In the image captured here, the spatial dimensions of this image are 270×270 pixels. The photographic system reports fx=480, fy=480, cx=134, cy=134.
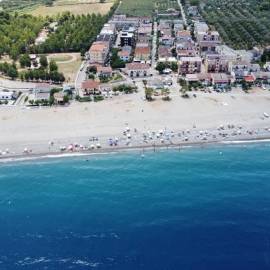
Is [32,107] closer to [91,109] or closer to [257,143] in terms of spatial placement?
[91,109]

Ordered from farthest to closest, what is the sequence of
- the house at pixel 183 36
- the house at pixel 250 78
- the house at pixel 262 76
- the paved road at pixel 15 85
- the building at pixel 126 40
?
the house at pixel 183 36 → the building at pixel 126 40 → the house at pixel 262 76 → the house at pixel 250 78 → the paved road at pixel 15 85

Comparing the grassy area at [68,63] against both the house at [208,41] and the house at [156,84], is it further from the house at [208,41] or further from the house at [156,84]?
the house at [208,41]

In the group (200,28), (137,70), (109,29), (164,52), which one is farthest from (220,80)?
(109,29)

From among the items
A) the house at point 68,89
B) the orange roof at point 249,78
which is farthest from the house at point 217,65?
the house at point 68,89

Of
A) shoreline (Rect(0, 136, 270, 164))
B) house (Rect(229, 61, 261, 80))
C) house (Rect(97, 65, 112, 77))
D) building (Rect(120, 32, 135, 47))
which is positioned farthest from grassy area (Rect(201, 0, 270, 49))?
shoreline (Rect(0, 136, 270, 164))

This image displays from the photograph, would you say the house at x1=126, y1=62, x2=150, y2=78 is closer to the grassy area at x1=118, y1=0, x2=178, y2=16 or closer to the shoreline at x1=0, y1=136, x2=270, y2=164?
the shoreline at x1=0, y1=136, x2=270, y2=164

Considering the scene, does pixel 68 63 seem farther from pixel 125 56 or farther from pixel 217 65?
pixel 217 65
